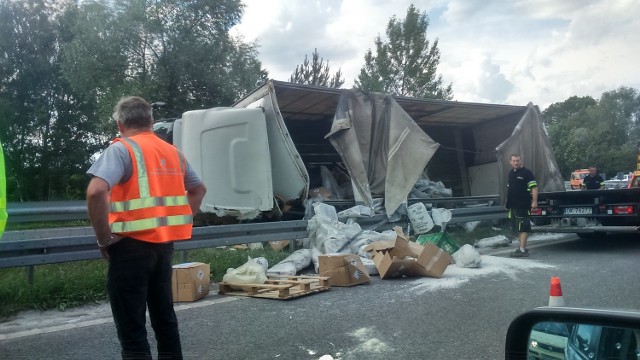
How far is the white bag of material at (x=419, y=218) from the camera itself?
895 cm

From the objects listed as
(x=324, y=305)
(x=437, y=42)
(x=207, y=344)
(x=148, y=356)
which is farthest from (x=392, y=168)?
(x=437, y=42)

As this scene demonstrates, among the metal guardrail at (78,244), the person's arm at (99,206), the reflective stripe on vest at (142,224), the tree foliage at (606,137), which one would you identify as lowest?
the metal guardrail at (78,244)

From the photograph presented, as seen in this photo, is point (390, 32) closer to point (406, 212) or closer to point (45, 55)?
point (45, 55)

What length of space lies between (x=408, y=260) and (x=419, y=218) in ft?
9.20

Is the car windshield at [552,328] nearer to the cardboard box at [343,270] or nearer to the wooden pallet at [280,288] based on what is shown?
the wooden pallet at [280,288]

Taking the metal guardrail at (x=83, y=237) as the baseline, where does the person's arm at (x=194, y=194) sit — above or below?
above

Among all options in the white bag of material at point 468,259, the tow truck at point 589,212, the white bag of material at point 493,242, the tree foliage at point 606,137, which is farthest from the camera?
the tree foliage at point 606,137

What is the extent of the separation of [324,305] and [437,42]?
85.3ft

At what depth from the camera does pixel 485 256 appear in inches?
311

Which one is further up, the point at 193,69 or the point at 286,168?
the point at 193,69

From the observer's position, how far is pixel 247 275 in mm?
5816

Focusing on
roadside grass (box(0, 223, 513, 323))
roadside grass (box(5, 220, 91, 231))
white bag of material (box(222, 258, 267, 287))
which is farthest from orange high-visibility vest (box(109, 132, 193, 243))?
roadside grass (box(5, 220, 91, 231))

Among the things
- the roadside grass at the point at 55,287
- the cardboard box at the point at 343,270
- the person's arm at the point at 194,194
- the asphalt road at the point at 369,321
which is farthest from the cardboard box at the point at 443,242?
the person's arm at the point at 194,194

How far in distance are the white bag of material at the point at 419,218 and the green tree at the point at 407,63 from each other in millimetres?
19990
